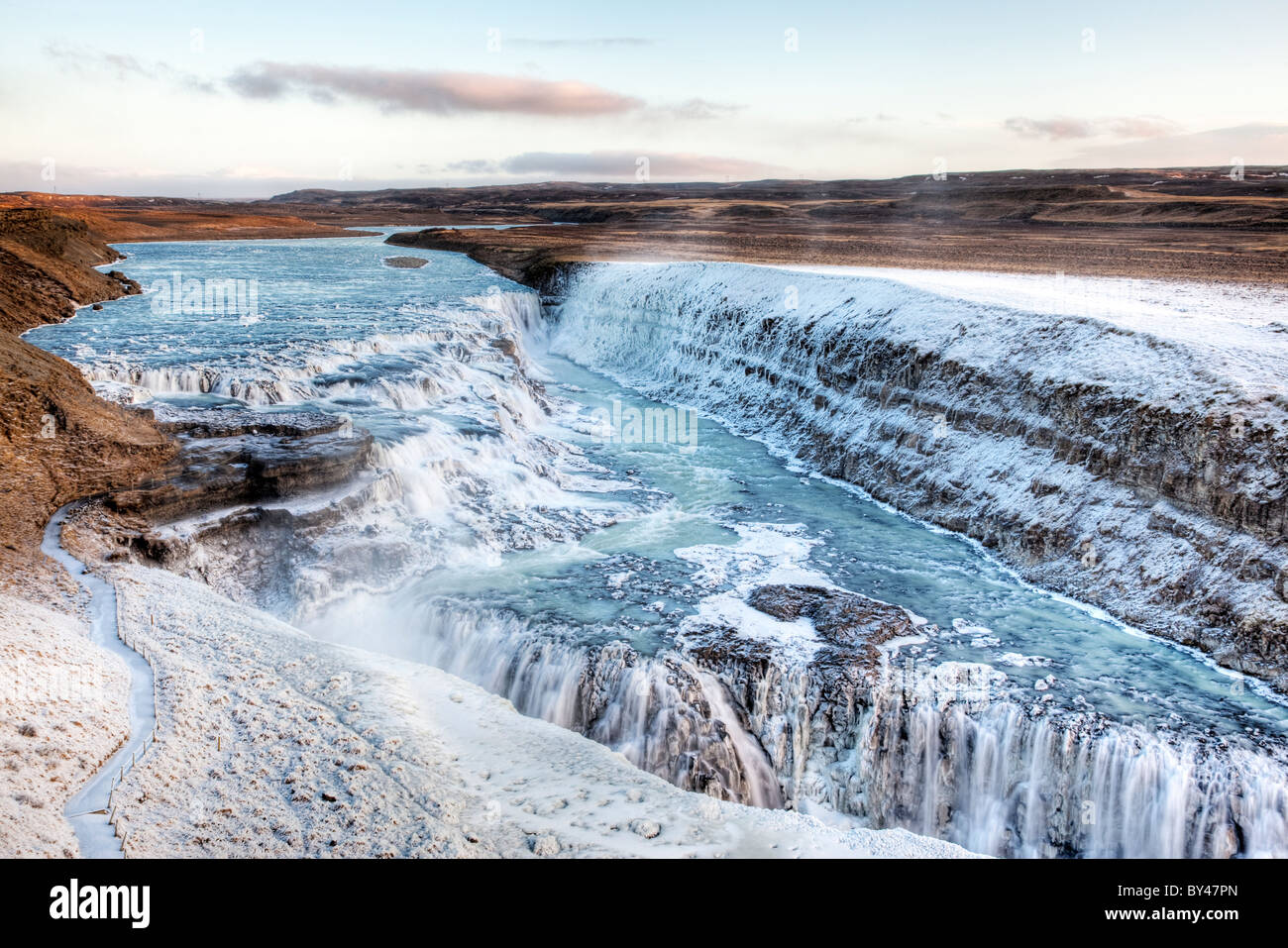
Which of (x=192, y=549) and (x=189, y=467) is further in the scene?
(x=189, y=467)

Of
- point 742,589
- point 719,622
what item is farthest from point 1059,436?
point 719,622

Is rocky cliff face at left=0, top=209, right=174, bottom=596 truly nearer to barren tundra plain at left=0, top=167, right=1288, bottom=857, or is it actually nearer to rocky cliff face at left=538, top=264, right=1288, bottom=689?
barren tundra plain at left=0, top=167, right=1288, bottom=857

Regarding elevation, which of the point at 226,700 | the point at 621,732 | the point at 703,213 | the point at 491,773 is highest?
the point at 703,213

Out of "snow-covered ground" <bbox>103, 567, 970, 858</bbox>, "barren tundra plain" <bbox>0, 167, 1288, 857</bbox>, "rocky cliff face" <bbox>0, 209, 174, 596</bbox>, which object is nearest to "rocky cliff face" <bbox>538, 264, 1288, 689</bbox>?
"barren tundra plain" <bbox>0, 167, 1288, 857</bbox>

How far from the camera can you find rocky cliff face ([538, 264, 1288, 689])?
12773 mm

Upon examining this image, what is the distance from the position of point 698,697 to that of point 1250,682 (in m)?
7.42

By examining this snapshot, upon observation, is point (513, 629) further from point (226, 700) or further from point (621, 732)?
point (226, 700)

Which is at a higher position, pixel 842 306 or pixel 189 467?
pixel 842 306

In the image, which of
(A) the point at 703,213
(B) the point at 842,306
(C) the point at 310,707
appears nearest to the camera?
(C) the point at 310,707

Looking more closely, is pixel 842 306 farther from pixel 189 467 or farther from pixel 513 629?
pixel 189 467

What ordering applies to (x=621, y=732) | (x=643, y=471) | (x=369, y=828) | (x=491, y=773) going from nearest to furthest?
(x=369, y=828) < (x=491, y=773) < (x=621, y=732) < (x=643, y=471)

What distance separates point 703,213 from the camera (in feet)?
279

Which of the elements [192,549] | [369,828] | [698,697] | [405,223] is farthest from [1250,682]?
[405,223]

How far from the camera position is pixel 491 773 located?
334 inches
